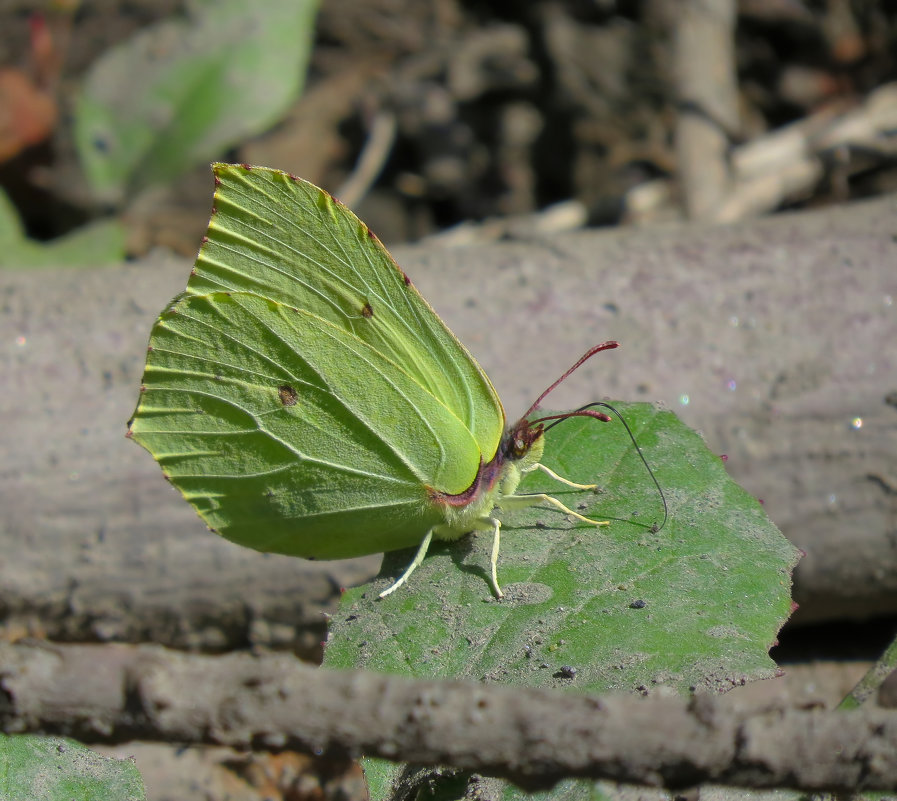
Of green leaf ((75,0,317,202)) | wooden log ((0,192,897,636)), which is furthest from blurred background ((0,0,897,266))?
wooden log ((0,192,897,636))

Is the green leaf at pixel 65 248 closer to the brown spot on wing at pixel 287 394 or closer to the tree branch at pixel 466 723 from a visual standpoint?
the brown spot on wing at pixel 287 394

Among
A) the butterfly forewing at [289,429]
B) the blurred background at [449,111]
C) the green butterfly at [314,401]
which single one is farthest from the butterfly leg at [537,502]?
the blurred background at [449,111]

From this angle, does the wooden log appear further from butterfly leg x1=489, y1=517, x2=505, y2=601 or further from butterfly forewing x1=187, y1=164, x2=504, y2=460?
butterfly leg x1=489, y1=517, x2=505, y2=601

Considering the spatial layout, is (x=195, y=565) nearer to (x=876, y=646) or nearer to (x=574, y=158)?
(x=876, y=646)

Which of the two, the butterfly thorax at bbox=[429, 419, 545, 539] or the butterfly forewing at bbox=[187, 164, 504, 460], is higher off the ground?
the butterfly forewing at bbox=[187, 164, 504, 460]

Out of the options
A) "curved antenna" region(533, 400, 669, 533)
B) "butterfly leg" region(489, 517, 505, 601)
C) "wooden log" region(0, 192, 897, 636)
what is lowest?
"wooden log" region(0, 192, 897, 636)
